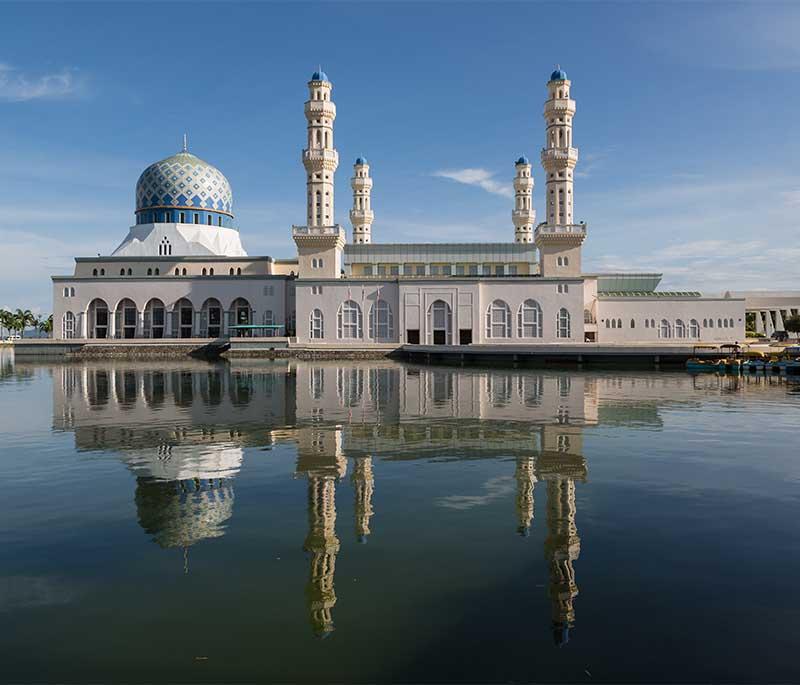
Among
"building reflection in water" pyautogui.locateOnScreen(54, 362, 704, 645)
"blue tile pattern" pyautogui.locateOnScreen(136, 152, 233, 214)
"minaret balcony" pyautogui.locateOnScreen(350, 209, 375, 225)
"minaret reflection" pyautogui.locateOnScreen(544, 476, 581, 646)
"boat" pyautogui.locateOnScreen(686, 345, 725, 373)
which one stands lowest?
"minaret reflection" pyautogui.locateOnScreen(544, 476, 581, 646)

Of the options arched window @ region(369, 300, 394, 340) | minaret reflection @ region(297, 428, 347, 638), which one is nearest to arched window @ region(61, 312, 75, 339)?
arched window @ region(369, 300, 394, 340)

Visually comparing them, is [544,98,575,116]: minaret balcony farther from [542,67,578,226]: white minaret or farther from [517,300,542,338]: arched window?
[517,300,542,338]: arched window

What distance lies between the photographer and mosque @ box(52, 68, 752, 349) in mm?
60562

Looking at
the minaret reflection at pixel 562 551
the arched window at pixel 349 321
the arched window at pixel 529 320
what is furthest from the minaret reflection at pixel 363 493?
the arched window at pixel 529 320

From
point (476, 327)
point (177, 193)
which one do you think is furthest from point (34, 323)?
point (476, 327)

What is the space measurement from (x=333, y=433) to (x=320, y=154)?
47.4 metres

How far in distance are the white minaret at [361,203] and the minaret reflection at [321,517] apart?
63091mm

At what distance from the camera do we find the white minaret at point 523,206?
7806 cm

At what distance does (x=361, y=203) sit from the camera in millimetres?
78812

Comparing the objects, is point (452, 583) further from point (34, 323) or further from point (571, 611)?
point (34, 323)

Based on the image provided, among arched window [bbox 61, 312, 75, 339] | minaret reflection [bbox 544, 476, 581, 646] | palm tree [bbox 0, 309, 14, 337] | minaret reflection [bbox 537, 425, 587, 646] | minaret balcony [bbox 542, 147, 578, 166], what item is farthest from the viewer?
palm tree [bbox 0, 309, 14, 337]

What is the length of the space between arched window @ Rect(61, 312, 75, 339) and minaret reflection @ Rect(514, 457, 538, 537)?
65.1 meters

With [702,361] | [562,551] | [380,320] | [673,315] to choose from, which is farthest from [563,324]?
[562,551]

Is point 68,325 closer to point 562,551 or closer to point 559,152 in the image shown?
point 559,152
